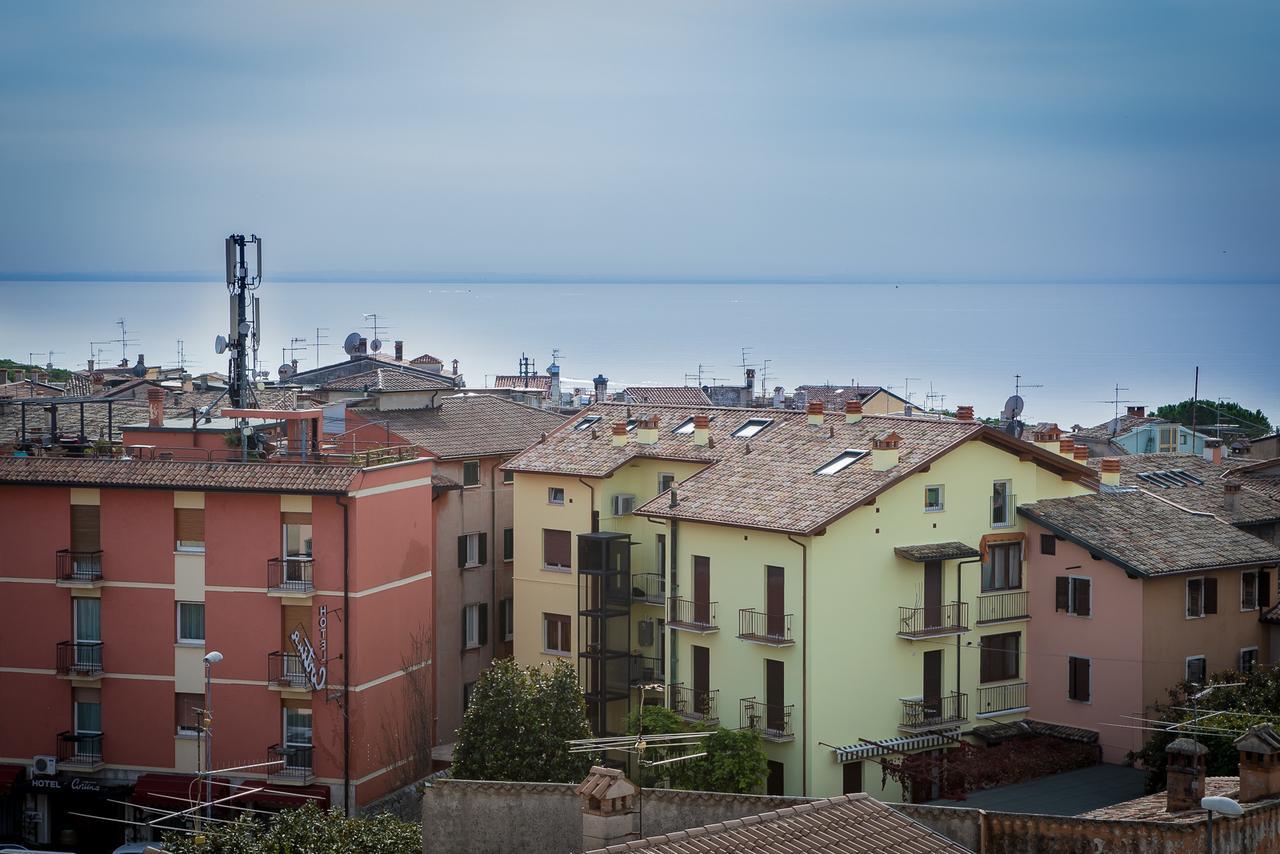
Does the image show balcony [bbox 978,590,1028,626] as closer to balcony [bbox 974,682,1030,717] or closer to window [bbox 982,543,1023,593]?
window [bbox 982,543,1023,593]

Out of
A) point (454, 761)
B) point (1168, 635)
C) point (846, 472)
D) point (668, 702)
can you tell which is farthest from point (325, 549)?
point (1168, 635)

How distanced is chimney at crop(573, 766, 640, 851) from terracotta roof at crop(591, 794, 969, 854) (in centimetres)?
149

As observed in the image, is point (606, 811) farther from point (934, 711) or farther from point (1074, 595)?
point (1074, 595)

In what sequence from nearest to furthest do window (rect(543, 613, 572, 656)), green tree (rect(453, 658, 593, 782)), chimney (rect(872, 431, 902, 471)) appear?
green tree (rect(453, 658, 593, 782)) < chimney (rect(872, 431, 902, 471)) < window (rect(543, 613, 572, 656))

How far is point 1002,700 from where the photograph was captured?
3878 cm

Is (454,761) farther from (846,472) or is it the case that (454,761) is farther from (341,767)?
(846,472)

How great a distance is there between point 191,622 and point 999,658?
60.2 ft

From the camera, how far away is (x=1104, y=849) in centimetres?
2253

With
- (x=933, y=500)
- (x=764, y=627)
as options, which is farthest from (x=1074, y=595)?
(x=764, y=627)

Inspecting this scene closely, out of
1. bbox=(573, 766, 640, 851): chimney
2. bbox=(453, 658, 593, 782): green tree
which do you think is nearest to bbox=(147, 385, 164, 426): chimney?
bbox=(453, 658, 593, 782): green tree

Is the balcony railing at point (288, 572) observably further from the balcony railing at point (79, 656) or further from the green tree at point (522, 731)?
the green tree at point (522, 731)

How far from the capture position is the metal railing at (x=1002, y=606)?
127ft

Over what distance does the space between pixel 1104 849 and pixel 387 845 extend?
11.4 meters

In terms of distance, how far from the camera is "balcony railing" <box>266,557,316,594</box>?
38250 millimetres
